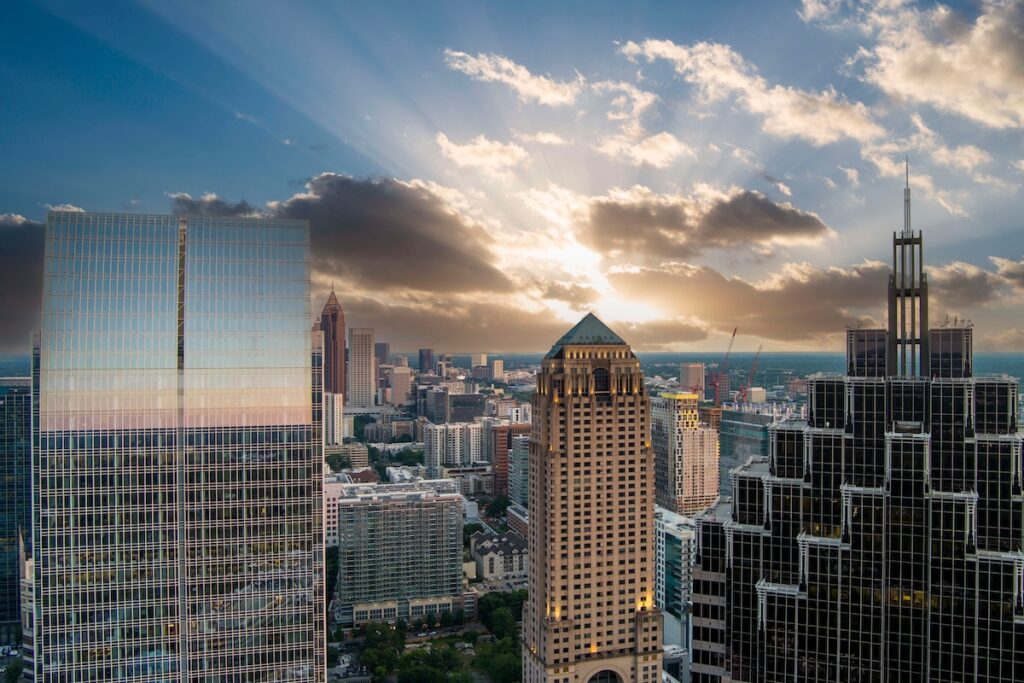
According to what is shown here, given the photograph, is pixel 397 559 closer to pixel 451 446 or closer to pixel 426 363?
pixel 451 446

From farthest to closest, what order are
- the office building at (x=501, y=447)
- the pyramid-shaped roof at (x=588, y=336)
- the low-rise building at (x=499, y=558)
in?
1. the office building at (x=501, y=447)
2. the low-rise building at (x=499, y=558)
3. the pyramid-shaped roof at (x=588, y=336)

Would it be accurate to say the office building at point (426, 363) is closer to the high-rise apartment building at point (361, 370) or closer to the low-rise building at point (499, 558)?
the high-rise apartment building at point (361, 370)

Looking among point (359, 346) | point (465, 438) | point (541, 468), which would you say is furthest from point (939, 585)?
point (359, 346)

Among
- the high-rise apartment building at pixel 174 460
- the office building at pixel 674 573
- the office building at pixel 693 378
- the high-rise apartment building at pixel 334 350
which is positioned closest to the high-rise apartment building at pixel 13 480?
the high-rise apartment building at pixel 174 460

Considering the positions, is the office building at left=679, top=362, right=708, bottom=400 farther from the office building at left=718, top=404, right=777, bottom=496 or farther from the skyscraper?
the skyscraper

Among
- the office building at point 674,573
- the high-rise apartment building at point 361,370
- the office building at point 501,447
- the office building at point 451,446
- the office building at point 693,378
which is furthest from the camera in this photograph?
the high-rise apartment building at point 361,370

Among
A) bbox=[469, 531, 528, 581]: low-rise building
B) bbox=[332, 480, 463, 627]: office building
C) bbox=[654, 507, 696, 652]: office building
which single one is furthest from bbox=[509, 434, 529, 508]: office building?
bbox=[654, 507, 696, 652]: office building

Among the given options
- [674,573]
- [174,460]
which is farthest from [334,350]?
[174,460]
